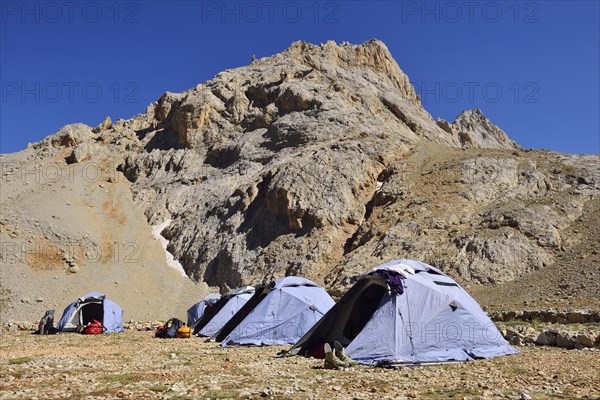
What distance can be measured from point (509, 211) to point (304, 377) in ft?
108

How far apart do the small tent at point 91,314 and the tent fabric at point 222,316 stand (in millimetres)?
6323

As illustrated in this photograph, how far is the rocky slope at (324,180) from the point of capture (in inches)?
1528

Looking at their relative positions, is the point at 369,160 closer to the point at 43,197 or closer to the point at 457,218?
the point at 457,218

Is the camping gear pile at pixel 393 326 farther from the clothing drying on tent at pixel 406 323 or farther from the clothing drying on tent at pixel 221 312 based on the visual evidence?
the clothing drying on tent at pixel 221 312

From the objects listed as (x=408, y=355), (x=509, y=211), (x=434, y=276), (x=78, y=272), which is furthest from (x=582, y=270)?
(x=78, y=272)

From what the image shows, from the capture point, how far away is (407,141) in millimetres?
55312

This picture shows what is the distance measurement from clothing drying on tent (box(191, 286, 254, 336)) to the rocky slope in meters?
11.8

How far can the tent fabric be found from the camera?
25.9 meters

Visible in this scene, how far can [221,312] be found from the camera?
2628cm

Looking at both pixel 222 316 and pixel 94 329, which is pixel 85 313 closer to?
pixel 94 329

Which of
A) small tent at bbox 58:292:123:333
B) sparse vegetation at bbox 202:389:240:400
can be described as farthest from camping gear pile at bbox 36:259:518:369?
small tent at bbox 58:292:123:333

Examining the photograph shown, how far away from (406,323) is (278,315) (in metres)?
7.39

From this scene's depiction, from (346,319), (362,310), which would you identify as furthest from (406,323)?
(346,319)

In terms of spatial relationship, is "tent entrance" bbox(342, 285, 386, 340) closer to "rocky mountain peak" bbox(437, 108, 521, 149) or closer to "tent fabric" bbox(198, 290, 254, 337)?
"tent fabric" bbox(198, 290, 254, 337)
